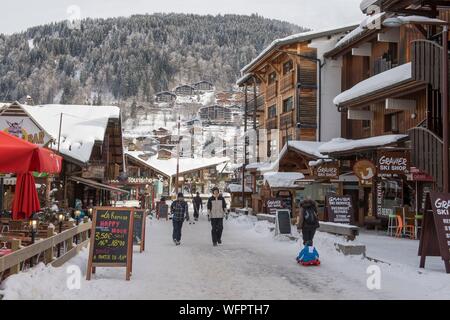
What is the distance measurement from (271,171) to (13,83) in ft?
523

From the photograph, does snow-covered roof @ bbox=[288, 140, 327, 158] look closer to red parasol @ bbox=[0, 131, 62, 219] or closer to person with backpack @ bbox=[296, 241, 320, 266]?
person with backpack @ bbox=[296, 241, 320, 266]

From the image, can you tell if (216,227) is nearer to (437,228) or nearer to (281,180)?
(437,228)

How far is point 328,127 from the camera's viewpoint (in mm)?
34500

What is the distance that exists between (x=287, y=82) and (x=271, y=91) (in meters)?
3.95

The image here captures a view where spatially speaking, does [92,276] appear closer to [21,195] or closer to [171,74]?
[21,195]

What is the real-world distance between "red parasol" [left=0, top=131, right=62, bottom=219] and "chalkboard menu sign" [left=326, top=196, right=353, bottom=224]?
1109 centimetres

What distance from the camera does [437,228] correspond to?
33.6 ft

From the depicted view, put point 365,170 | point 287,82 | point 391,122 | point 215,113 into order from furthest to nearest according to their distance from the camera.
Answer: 1. point 215,113
2. point 287,82
3. point 391,122
4. point 365,170

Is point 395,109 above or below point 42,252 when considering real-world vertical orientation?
above

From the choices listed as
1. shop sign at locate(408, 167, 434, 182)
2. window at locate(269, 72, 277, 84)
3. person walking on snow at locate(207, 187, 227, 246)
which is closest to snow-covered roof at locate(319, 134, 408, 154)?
shop sign at locate(408, 167, 434, 182)

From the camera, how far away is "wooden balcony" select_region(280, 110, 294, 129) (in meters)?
35.6

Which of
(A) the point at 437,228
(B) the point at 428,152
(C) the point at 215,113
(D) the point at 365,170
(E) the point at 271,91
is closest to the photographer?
(A) the point at 437,228

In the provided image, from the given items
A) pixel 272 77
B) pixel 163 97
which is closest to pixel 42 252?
pixel 272 77

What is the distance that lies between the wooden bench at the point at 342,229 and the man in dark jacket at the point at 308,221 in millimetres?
1987
